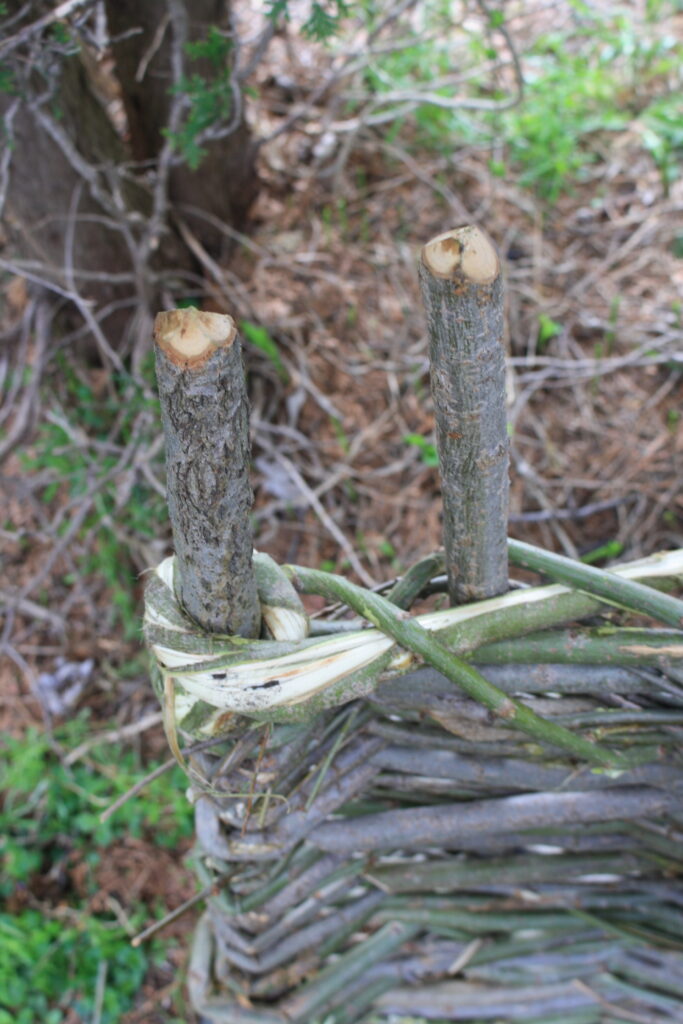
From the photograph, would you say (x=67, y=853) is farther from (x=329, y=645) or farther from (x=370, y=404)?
(x=329, y=645)

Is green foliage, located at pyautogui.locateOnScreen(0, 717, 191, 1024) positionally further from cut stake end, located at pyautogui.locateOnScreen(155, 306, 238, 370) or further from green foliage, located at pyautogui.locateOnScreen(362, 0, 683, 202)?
green foliage, located at pyautogui.locateOnScreen(362, 0, 683, 202)

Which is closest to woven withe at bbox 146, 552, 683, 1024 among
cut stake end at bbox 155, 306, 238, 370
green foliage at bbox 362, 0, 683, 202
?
cut stake end at bbox 155, 306, 238, 370

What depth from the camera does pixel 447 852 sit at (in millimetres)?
1132

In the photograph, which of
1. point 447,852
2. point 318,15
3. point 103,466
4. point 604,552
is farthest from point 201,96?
point 447,852

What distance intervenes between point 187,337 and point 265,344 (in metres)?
1.16

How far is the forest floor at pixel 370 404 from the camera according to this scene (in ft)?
5.40

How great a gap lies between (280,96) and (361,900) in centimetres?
186

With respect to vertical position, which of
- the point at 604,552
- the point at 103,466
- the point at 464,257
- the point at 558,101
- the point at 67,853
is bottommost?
the point at 67,853

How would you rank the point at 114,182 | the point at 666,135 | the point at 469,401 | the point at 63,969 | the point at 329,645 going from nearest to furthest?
the point at 469,401 < the point at 329,645 < the point at 114,182 < the point at 63,969 < the point at 666,135

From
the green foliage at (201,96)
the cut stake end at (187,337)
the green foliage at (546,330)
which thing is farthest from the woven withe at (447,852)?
the green foliage at (546,330)

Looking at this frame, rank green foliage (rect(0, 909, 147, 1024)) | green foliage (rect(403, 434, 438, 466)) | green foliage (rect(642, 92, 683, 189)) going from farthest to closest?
green foliage (rect(642, 92, 683, 189)) < green foliage (rect(403, 434, 438, 466)) < green foliage (rect(0, 909, 147, 1024))

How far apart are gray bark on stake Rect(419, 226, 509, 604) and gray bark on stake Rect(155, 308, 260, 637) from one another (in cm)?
14

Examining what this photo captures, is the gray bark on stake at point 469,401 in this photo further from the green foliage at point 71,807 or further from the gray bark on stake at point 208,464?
the green foliage at point 71,807

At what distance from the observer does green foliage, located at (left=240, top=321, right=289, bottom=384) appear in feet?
5.35
